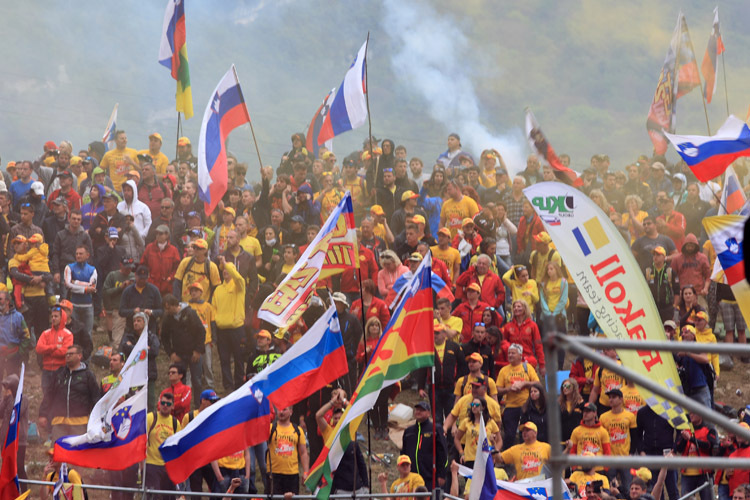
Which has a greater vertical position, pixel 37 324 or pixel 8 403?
pixel 37 324

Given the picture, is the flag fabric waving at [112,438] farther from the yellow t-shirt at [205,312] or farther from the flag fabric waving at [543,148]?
the flag fabric waving at [543,148]

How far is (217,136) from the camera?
17.1 meters

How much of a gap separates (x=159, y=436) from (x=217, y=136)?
19.0 feet

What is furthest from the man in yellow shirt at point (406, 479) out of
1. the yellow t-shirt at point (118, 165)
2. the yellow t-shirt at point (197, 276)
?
the yellow t-shirt at point (118, 165)

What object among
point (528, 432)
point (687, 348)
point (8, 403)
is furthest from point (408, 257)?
point (687, 348)

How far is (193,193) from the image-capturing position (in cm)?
1800

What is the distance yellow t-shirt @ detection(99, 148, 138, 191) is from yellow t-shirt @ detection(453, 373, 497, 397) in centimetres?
848

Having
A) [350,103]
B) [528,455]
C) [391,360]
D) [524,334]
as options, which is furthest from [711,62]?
[391,360]

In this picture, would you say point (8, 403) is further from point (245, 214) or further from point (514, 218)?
point (514, 218)

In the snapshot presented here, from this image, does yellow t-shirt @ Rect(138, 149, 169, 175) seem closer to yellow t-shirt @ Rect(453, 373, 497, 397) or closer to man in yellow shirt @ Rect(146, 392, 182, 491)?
man in yellow shirt @ Rect(146, 392, 182, 491)

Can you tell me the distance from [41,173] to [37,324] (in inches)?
152

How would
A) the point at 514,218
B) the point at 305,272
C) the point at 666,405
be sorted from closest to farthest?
1. the point at 666,405
2. the point at 305,272
3. the point at 514,218

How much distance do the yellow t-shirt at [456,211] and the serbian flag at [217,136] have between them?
3.39m

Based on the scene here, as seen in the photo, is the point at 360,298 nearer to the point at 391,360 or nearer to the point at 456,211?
the point at 391,360
